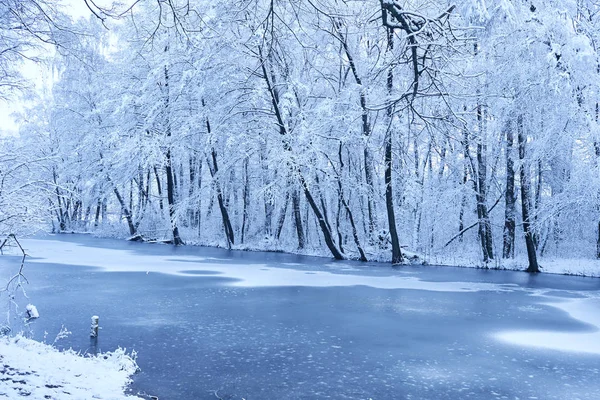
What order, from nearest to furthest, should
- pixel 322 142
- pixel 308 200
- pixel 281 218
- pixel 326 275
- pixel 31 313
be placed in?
pixel 31 313 → pixel 326 275 → pixel 308 200 → pixel 322 142 → pixel 281 218

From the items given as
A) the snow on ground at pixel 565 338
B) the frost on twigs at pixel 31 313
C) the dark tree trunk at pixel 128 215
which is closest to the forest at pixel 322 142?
the dark tree trunk at pixel 128 215

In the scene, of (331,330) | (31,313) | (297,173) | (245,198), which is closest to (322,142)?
(297,173)

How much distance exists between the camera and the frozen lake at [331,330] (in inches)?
279

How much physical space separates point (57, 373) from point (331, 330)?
5137 mm

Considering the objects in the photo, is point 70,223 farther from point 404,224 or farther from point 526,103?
point 526,103

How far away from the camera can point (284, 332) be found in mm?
9820

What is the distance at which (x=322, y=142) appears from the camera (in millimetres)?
23766

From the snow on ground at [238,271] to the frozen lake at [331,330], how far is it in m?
0.10

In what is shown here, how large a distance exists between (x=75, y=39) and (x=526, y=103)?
57.3 ft

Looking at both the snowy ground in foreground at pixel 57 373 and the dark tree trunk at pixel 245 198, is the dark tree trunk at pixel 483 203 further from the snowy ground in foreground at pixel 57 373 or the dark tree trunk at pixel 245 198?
the snowy ground in foreground at pixel 57 373

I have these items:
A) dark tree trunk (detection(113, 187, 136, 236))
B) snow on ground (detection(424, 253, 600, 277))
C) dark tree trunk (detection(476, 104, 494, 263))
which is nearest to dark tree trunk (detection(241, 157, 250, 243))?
dark tree trunk (detection(113, 187, 136, 236))

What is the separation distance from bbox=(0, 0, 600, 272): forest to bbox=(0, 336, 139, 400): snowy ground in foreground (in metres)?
1.86

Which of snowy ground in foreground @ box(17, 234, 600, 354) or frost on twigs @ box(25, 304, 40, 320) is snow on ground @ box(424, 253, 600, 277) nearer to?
snowy ground in foreground @ box(17, 234, 600, 354)

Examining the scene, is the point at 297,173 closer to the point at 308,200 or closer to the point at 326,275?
the point at 308,200
